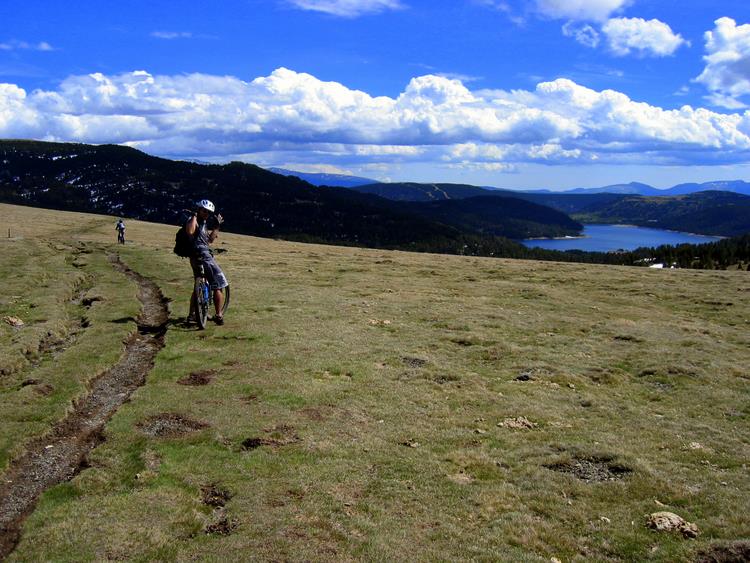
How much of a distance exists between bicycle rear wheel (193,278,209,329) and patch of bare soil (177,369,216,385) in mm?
5439

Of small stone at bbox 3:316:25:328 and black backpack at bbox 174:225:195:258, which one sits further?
small stone at bbox 3:316:25:328

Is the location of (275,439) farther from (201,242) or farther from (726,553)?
(201,242)

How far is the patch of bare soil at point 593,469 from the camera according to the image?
10195 mm

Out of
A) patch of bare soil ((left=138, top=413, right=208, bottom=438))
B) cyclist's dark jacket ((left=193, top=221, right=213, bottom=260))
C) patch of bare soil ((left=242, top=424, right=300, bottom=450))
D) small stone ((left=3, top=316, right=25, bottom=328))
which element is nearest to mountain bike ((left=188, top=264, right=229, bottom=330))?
cyclist's dark jacket ((left=193, top=221, right=213, bottom=260))

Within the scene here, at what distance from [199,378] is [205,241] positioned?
6.81m

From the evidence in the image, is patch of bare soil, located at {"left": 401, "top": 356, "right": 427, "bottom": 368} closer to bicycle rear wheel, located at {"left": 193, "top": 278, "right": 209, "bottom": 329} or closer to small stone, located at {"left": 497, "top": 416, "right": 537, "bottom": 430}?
small stone, located at {"left": 497, "top": 416, "right": 537, "bottom": 430}

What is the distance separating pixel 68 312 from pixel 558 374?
832 inches

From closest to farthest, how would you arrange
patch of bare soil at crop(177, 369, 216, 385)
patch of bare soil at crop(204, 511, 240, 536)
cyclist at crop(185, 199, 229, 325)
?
patch of bare soil at crop(204, 511, 240, 536) < patch of bare soil at crop(177, 369, 216, 385) < cyclist at crop(185, 199, 229, 325)

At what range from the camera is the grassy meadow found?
7922 mm

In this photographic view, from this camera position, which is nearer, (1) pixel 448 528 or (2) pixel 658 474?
(1) pixel 448 528

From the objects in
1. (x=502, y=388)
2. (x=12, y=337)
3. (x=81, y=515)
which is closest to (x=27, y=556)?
(x=81, y=515)

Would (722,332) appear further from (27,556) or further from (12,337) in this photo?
(12,337)

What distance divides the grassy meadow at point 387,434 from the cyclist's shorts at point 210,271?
1837mm

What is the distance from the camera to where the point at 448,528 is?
823 centimetres
